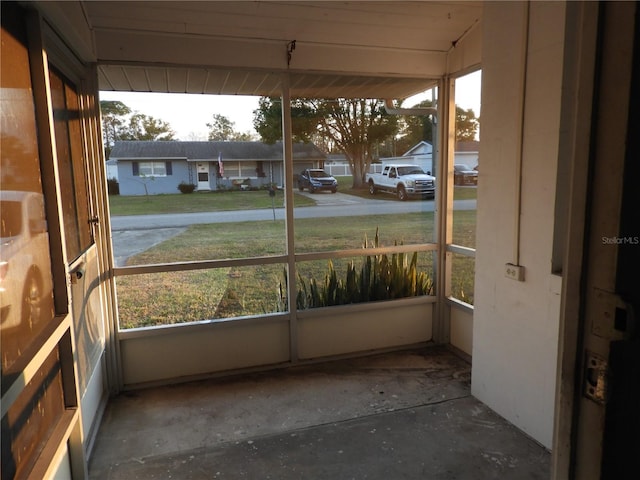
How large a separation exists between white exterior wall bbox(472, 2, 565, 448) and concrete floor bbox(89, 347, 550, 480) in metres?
0.23

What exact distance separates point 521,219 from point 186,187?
2194 mm

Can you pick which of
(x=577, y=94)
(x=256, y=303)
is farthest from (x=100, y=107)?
(x=577, y=94)

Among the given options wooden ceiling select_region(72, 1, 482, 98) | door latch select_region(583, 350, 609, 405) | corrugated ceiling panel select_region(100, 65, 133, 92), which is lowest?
door latch select_region(583, 350, 609, 405)

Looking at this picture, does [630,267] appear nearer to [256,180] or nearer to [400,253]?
[256,180]

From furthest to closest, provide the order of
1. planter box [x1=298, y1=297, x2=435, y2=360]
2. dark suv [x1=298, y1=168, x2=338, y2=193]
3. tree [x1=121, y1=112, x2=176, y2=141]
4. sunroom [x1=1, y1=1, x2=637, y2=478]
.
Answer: planter box [x1=298, y1=297, x2=435, y2=360] < dark suv [x1=298, y1=168, x2=338, y2=193] < tree [x1=121, y1=112, x2=176, y2=141] < sunroom [x1=1, y1=1, x2=637, y2=478]

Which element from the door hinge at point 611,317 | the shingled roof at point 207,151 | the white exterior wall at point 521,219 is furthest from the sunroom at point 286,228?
the door hinge at point 611,317

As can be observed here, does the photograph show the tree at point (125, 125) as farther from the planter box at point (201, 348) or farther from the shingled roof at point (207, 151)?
the planter box at point (201, 348)

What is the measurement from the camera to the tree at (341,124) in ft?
10.4

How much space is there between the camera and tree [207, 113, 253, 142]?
3.04m

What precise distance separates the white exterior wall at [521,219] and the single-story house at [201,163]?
135cm

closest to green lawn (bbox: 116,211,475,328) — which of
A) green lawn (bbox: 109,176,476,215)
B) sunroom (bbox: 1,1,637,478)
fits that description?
sunroom (bbox: 1,1,637,478)

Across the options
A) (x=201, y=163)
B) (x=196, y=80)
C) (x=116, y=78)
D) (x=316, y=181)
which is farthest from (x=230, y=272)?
(x=116, y=78)

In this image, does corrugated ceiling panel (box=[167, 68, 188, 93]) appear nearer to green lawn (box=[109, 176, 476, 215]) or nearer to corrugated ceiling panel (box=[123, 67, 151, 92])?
corrugated ceiling panel (box=[123, 67, 151, 92])

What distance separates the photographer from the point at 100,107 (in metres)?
2.75
